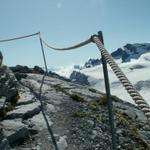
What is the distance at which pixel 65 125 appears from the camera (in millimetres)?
17406

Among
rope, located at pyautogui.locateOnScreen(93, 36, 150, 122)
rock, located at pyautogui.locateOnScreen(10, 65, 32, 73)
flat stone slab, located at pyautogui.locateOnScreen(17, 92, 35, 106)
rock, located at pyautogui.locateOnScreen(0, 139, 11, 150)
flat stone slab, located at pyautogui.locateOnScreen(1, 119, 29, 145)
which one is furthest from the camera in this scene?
rock, located at pyautogui.locateOnScreen(10, 65, 32, 73)

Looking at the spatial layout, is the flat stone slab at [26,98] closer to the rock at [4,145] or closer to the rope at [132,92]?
the rock at [4,145]

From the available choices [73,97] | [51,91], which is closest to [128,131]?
[73,97]

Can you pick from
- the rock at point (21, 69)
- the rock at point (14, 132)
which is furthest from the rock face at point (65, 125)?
the rock at point (21, 69)

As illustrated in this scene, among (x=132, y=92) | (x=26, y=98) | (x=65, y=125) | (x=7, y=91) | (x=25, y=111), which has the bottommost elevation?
(x=65, y=125)

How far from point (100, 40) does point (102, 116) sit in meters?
10.2

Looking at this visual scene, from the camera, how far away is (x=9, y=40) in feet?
93.6

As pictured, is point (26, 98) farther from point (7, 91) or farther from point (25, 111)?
point (25, 111)

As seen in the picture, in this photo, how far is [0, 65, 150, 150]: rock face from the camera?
15.0 meters

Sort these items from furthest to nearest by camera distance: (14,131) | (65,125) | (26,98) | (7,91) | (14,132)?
(26,98)
(7,91)
(65,125)
(14,131)
(14,132)

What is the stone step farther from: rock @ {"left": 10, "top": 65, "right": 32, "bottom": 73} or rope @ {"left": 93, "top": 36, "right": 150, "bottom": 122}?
rock @ {"left": 10, "top": 65, "right": 32, "bottom": 73}

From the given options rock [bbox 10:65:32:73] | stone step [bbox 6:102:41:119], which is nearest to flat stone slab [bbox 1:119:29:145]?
stone step [bbox 6:102:41:119]

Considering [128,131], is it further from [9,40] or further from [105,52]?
[9,40]

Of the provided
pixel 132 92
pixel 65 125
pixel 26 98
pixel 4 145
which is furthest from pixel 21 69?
pixel 132 92
